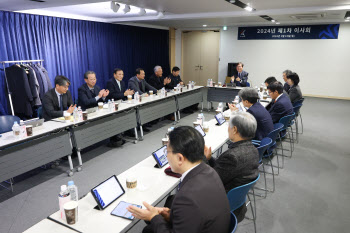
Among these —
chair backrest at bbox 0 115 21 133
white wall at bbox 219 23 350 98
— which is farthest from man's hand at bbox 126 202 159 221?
white wall at bbox 219 23 350 98

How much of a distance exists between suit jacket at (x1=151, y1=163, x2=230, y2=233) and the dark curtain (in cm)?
544

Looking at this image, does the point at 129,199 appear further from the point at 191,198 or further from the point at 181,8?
the point at 181,8

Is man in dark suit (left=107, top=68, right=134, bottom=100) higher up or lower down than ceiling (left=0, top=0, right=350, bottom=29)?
lower down

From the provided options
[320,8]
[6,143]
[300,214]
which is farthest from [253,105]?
[320,8]

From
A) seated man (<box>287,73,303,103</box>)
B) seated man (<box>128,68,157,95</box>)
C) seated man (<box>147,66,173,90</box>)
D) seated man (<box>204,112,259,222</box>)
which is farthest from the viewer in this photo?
seated man (<box>147,66,173,90</box>)

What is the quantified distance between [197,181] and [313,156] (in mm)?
3817

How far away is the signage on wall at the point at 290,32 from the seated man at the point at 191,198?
371 inches

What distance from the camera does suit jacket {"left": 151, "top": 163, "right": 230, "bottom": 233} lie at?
1.23 meters

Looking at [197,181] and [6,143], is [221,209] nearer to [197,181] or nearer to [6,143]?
[197,181]

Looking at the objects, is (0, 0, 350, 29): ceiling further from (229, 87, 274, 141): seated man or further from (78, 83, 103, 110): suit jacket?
(229, 87, 274, 141): seated man

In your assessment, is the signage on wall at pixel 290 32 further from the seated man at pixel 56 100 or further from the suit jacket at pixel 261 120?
the seated man at pixel 56 100

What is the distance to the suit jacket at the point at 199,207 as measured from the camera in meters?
1.23

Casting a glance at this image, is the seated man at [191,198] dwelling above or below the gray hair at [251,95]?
below

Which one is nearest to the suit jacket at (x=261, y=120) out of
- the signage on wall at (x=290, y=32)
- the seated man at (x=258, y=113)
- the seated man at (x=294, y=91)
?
the seated man at (x=258, y=113)
